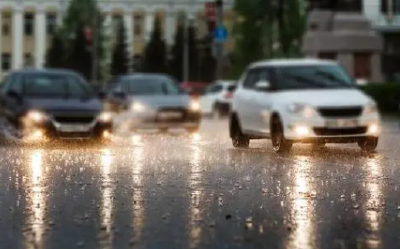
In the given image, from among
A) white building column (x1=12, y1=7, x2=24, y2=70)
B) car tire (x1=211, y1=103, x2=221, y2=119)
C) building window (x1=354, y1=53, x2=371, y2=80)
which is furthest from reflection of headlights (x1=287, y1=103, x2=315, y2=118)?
white building column (x1=12, y1=7, x2=24, y2=70)

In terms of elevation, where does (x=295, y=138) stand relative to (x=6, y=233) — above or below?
below

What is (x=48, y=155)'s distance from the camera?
1753 centimetres

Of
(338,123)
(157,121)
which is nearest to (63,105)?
(157,121)

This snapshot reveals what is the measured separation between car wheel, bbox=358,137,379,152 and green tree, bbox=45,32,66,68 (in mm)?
89127

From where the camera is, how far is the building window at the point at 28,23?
111 m

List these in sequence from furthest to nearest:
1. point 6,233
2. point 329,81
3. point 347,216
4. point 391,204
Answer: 1. point 329,81
2. point 391,204
3. point 347,216
4. point 6,233

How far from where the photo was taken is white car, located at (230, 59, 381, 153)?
17.6m

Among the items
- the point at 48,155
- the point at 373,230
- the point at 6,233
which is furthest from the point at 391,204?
the point at 48,155

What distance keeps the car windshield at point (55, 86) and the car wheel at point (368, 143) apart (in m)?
6.65

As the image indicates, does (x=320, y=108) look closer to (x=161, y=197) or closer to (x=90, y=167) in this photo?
(x=90, y=167)

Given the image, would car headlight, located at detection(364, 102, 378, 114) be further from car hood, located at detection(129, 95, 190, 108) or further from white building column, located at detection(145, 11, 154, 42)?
white building column, located at detection(145, 11, 154, 42)

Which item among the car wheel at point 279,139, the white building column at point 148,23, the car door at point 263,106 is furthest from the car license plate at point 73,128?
the white building column at point 148,23

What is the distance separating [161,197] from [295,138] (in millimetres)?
6956

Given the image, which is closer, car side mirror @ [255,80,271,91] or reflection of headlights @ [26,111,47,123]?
car side mirror @ [255,80,271,91]
